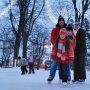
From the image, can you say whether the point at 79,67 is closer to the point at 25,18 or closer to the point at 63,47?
the point at 63,47

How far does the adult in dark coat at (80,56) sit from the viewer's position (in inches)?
580

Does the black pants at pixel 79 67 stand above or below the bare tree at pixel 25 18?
below

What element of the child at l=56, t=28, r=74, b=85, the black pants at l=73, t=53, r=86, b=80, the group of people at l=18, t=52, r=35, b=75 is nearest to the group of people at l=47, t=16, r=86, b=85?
the child at l=56, t=28, r=74, b=85

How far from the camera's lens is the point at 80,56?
14.9m

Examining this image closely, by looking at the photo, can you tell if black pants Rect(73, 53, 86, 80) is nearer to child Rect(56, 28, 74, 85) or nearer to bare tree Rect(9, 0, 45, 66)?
child Rect(56, 28, 74, 85)

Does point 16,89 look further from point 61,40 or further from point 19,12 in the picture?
point 19,12

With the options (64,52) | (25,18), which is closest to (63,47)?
(64,52)

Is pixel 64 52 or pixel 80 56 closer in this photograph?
pixel 64 52

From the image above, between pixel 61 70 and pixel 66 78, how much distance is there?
0.36 meters

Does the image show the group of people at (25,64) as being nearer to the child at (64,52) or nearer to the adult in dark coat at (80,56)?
the adult in dark coat at (80,56)

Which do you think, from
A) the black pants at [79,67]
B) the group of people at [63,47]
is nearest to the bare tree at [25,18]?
the black pants at [79,67]

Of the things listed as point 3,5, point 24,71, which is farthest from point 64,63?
point 3,5

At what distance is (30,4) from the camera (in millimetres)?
49312

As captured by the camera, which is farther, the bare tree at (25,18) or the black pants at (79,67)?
the bare tree at (25,18)
